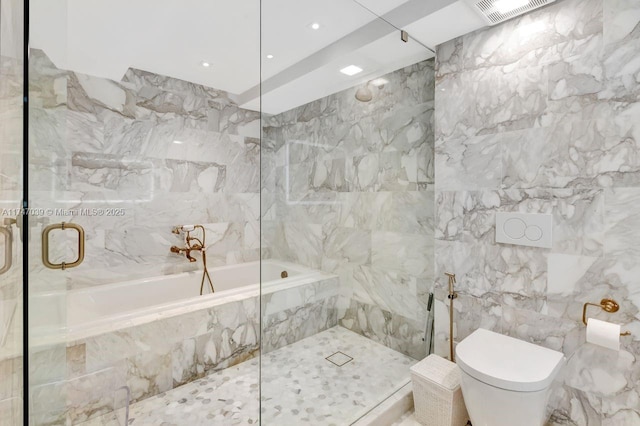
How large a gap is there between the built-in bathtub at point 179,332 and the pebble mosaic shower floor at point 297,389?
90 millimetres

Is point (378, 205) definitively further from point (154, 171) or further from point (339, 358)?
point (154, 171)

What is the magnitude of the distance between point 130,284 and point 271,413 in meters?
1.73

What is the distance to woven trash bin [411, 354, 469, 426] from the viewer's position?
1694mm

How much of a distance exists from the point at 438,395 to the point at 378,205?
1.22 meters

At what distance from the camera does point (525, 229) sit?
1.78 metres

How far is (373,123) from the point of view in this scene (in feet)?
7.21

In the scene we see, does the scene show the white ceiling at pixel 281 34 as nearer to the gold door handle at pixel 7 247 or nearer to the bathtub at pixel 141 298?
the bathtub at pixel 141 298

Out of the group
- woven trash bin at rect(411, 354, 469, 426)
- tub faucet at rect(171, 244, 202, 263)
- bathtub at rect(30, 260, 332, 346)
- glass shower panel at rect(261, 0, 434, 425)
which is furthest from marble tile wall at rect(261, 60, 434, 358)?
tub faucet at rect(171, 244, 202, 263)

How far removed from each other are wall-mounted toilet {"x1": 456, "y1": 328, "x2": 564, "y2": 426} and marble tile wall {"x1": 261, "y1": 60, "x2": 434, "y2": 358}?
74 centimetres

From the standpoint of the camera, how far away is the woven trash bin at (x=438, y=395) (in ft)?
5.56

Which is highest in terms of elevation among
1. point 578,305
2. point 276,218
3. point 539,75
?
point 539,75

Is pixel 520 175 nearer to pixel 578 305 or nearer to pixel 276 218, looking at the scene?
→ pixel 578 305

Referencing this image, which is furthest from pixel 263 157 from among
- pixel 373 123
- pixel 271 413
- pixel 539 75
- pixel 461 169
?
pixel 539 75

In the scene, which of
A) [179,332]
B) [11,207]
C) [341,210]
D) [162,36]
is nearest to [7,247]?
[11,207]
